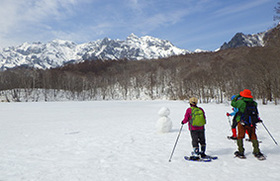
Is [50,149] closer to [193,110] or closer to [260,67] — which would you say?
[193,110]

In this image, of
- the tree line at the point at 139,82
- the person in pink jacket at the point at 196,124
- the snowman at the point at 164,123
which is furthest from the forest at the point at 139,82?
the person in pink jacket at the point at 196,124

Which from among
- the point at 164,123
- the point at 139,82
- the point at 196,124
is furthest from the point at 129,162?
the point at 139,82

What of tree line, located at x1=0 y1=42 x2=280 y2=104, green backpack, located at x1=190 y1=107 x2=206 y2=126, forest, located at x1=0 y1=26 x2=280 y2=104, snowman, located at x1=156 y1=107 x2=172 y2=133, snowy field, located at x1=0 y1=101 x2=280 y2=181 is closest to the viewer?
snowy field, located at x1=0 y1=101 x2=280 y2=181

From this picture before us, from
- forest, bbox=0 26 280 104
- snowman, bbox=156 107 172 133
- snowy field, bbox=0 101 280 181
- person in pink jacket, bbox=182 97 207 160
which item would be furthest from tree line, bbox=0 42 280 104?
person in pink jacket, bbox=182 97 207 160

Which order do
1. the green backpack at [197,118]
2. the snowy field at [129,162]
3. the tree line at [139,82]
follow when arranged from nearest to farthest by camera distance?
the snowy field at [129,162] < the green backpack at [197,118] < the tree line at [139,82]

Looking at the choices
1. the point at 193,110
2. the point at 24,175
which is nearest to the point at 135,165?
the point at 193,110

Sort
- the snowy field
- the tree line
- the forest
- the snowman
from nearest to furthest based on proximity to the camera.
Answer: the snowy field < the snowman < the forest < the tree line

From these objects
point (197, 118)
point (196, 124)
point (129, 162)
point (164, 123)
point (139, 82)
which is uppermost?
point (139, 82)

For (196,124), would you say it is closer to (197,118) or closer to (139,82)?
(197,118)

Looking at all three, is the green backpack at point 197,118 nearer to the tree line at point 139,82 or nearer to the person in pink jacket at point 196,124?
the person in pink jacket at point 196,124

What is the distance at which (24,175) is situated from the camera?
15.5 ft

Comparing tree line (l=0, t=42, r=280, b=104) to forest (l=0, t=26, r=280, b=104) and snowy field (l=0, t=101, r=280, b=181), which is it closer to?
forest (l=0, t=26, r=280, b=104)

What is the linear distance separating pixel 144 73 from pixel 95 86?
1197 inches

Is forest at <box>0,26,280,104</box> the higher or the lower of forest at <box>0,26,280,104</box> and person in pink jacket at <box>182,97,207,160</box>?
the higher
